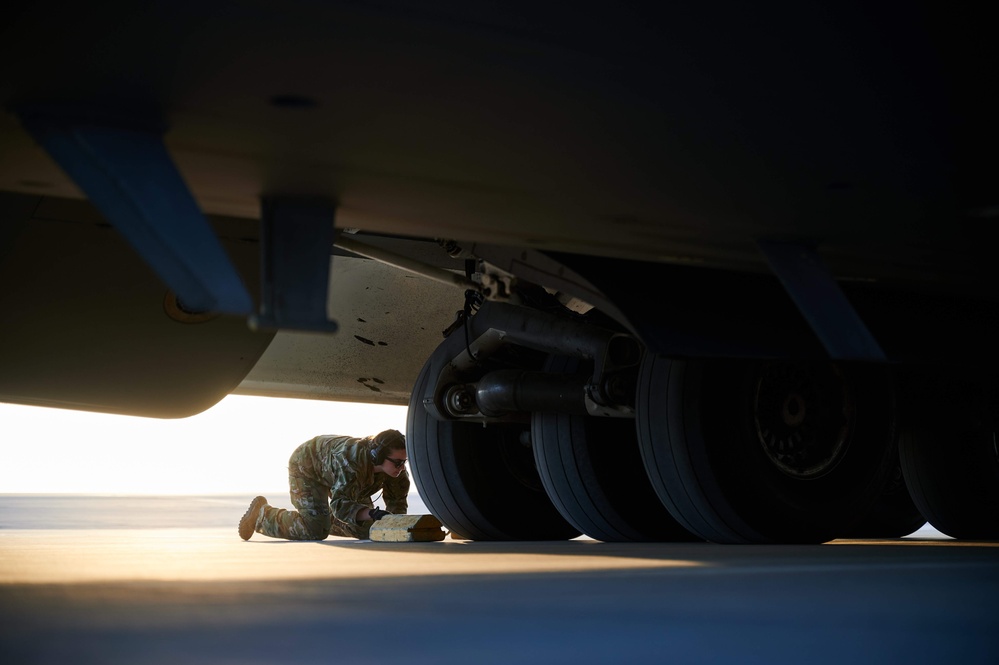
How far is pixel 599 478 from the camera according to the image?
365 cm

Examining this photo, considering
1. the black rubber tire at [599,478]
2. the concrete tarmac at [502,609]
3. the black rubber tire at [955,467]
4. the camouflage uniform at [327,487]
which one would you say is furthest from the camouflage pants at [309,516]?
the concrete tarmac at [502,609]

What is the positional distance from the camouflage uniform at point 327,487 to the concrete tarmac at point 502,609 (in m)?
2.72

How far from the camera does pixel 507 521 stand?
162 inches

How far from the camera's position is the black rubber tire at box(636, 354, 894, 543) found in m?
3.04

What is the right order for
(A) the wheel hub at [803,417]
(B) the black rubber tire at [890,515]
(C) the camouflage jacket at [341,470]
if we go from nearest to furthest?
(A) the wheel hub at [803,417] < (B) the black rubber tire at [890,515] < (C) the camouflage jacket at [341,470]

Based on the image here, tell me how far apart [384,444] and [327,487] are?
36 centimetres

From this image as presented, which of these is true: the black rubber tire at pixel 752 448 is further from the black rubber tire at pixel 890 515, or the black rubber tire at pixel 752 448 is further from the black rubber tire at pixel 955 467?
the black rubber tire at pixel 890 515

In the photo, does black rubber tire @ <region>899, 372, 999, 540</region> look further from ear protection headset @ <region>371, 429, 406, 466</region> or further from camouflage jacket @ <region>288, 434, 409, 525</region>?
camouflage jacket @ <region>288, 434, 409, 525</region>

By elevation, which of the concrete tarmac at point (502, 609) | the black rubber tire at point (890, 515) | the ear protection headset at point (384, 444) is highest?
the ear protection headset at point (384, 444)

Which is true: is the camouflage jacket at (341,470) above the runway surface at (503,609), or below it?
above

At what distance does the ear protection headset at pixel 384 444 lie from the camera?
5.48 m

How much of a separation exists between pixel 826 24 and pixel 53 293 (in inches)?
77.9

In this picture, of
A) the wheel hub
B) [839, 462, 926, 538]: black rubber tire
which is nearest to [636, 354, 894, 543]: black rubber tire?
the wheel hub

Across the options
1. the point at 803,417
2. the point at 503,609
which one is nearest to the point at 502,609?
the point at 503,609
